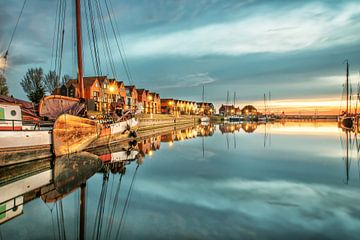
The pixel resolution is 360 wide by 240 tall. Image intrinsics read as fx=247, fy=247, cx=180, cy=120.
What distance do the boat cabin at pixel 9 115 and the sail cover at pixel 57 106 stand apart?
1947mm

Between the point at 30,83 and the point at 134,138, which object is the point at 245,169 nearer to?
the point at 134,138

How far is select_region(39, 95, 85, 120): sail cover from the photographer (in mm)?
17219

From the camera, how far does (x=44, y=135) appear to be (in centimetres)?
1393

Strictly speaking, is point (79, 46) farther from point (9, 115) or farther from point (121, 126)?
point (121, 126)

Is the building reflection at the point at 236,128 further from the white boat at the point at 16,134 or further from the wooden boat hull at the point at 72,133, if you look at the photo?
the white boat at the point at 16,134

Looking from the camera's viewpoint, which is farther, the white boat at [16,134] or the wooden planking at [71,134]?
the wooden planking at [71,134]

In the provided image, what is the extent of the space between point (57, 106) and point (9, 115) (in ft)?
11.6

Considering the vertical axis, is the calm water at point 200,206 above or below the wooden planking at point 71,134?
below

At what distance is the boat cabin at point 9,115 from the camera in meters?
14.0

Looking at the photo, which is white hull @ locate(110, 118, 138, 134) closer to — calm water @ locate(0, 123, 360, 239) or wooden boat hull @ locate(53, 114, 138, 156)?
wooden boat hull @ locate(53, 114, 138, 156)

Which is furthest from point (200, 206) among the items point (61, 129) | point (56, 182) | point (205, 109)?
point (205, 109)

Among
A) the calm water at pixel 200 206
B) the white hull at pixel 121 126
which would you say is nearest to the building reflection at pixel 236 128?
the white hull at pixel 121 126

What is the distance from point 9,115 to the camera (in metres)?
14.6

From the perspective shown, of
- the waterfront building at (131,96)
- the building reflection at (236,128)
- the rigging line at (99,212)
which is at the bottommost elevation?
the building reflection at (236,128)
